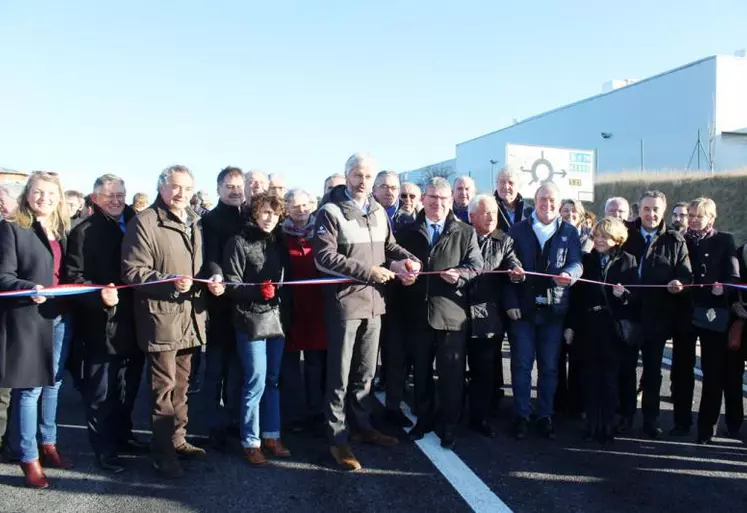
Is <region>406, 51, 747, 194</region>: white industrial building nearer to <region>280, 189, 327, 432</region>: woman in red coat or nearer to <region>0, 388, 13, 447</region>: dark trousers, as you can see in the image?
<region>280, 189, 327, 432</region>: woman in red coat

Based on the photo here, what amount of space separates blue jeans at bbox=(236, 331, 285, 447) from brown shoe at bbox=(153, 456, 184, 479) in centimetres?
53

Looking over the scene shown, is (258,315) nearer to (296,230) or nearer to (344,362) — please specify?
(344,362)

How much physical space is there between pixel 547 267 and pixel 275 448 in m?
2.80

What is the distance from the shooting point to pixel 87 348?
15.4 ft

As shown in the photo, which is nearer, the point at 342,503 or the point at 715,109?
the point at 342,503

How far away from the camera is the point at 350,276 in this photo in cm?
463

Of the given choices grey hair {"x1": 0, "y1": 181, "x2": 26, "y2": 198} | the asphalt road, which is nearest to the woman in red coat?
the asphalt road

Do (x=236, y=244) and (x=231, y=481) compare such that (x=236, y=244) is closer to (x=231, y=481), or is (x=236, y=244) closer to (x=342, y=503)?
(x=231, y=481)

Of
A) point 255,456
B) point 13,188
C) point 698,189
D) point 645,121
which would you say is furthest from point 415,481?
point 645,121

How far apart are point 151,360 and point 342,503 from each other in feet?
5.72

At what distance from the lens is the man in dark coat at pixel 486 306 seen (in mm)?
5406

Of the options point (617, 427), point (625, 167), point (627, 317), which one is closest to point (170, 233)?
point (627, 317)

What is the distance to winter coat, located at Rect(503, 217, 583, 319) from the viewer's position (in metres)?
5.45

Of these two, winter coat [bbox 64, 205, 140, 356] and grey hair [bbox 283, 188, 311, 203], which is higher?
grey hair [bbox 283, 188, 311, 203]
